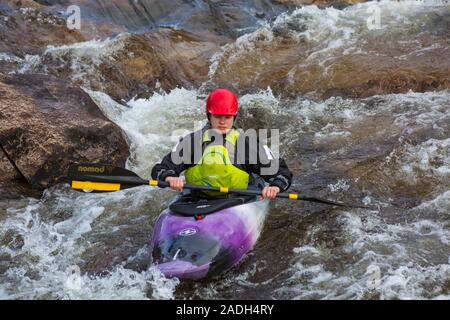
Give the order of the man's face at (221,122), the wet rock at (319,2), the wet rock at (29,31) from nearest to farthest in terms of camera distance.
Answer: the man's face at (221,122), the wet rock at (29,31), the wet rock at (319,2)

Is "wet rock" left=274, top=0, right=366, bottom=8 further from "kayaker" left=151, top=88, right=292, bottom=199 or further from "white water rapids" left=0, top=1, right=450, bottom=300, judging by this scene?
"kayaker" left=151, top=88, right=292, bottom=199

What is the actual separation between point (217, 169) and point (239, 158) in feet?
0.73

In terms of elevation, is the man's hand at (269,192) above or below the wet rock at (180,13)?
below

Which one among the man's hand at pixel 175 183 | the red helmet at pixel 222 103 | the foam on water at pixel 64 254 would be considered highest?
the red helmet at pixel 222 103

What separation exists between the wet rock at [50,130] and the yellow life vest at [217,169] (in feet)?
5.33

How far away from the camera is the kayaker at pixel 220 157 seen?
4.75 meters

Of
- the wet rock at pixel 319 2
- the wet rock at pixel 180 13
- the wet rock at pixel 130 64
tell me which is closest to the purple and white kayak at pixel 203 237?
the wet rock at pixel 130 64

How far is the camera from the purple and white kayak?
161 inches

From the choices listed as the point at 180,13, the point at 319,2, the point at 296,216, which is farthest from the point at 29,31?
the point at 319,2

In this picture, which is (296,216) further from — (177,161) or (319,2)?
(319,2)

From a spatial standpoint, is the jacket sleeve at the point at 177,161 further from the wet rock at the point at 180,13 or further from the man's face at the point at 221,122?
the wet rock at the point at 180,13

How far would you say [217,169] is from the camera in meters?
4.77

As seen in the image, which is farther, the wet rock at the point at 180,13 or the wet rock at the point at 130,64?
the wet rock at the point at 180,13
